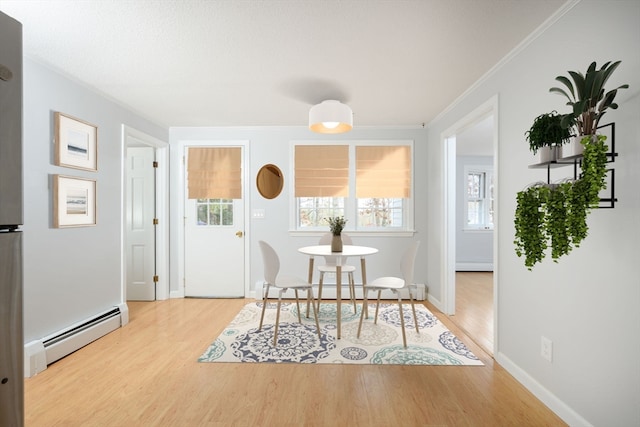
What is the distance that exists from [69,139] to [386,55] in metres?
2.70

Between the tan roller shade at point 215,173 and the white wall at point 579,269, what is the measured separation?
10.6 feet

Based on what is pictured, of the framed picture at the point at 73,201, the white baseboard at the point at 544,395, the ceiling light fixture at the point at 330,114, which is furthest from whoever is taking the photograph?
the ceiling light fixture at the point at 330,114

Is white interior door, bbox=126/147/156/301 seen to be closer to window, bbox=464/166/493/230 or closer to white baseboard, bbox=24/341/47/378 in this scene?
white baseboard, bbox=24/341/47/378

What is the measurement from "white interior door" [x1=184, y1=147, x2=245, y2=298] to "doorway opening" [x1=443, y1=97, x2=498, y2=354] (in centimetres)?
271

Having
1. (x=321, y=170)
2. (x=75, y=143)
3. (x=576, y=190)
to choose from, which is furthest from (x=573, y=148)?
(x=75, y=143)

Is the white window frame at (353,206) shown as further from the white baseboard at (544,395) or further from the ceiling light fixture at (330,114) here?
the white baseboard at (544,395)

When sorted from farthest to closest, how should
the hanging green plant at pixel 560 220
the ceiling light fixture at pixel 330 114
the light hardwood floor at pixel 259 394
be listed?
the ceiling light fixture at pixel 330 114, the light hardwood floor at pixel 259 394, the hanging green plant at pixel 560 220

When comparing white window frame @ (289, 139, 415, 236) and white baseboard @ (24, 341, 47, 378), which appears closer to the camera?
white baseboard @ (24, 341, 47, 378)

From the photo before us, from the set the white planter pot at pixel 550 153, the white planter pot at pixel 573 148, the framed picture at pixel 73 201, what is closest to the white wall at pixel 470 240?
the white planter pot at pixel 550 153

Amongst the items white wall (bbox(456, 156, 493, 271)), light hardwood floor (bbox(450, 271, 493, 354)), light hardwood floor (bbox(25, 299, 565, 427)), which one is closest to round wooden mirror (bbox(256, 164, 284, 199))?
light hardwood floor (bbox(25, 299, 565, 427))

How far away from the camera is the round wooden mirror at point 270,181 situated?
451 cm

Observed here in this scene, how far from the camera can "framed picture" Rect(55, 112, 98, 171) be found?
2.65m

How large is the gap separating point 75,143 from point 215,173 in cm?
182

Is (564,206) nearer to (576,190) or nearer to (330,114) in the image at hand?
(576,190)
